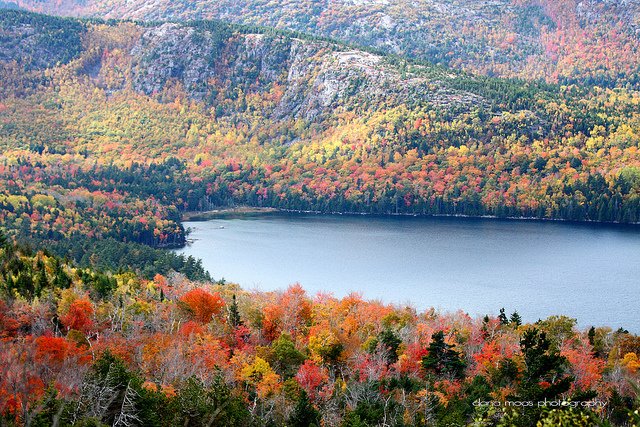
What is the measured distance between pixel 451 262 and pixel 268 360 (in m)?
72.7

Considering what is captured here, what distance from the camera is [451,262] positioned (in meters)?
124

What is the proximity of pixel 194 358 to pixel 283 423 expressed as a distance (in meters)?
11.2

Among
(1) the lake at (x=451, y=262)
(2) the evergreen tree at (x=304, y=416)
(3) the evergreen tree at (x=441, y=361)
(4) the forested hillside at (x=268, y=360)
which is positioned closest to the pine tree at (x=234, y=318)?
(4) the forested hillside at (x=268, y=360)

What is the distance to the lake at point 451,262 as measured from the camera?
9944cm

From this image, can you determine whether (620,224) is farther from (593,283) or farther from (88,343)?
(88,343)

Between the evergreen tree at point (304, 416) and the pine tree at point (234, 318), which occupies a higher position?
the pine tree at point (234, 318)

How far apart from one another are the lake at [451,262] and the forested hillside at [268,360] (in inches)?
978

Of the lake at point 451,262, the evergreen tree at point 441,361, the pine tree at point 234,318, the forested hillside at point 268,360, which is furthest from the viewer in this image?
the lake at point 451,262

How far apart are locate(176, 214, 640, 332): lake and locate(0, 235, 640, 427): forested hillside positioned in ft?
81.5

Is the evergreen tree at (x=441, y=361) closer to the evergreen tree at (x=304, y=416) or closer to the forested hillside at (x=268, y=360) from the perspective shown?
the forested hillside at (x=268, y=360)

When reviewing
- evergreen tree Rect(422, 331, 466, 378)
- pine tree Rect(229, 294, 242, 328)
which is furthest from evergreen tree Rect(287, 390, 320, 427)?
pine tree Rect(229, 294, 242, 328)

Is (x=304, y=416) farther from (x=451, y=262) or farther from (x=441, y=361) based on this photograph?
(x=451, y=262)

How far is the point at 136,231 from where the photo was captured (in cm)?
15575

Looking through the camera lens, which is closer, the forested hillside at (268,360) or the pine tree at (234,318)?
the forested hillside at (268,360)
